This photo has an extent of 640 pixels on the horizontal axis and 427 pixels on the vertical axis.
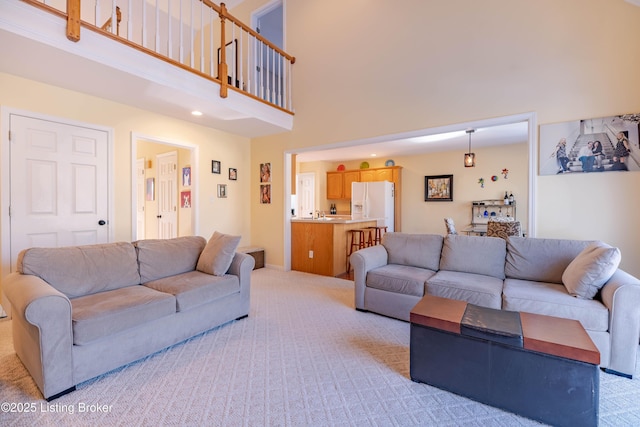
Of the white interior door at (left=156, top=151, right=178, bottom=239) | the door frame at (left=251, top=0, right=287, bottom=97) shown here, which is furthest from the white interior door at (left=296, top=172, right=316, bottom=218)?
the white interior door at (left=156, top=151, right=178, bottom=239)

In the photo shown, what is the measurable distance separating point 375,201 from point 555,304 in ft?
16.6

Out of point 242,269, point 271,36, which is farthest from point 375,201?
point 242,269

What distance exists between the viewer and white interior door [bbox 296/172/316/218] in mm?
8438

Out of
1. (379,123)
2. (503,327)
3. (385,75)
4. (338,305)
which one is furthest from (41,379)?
(385,75)

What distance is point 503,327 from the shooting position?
164cm

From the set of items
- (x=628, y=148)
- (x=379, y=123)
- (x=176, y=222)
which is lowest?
(x=176, y=222)

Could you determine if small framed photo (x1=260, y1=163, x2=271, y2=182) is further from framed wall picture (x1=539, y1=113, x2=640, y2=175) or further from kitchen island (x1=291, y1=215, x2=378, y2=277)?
framed wall picture (x1=539, y1=113, x2=640, y2=175)

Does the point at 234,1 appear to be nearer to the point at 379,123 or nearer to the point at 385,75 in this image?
the point at 385,75

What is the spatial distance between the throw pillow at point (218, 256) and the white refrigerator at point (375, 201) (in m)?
4.65

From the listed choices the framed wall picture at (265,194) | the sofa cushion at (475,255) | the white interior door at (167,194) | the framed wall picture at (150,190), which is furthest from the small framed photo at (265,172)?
the sofa cushion at (475,255)

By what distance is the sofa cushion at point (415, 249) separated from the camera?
10.4 feet

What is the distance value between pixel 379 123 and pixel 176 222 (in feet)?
12.9

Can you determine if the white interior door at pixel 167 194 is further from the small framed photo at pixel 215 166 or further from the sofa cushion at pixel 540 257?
the sofa cushion at pixel 540 257

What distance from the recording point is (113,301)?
2.08 metres
